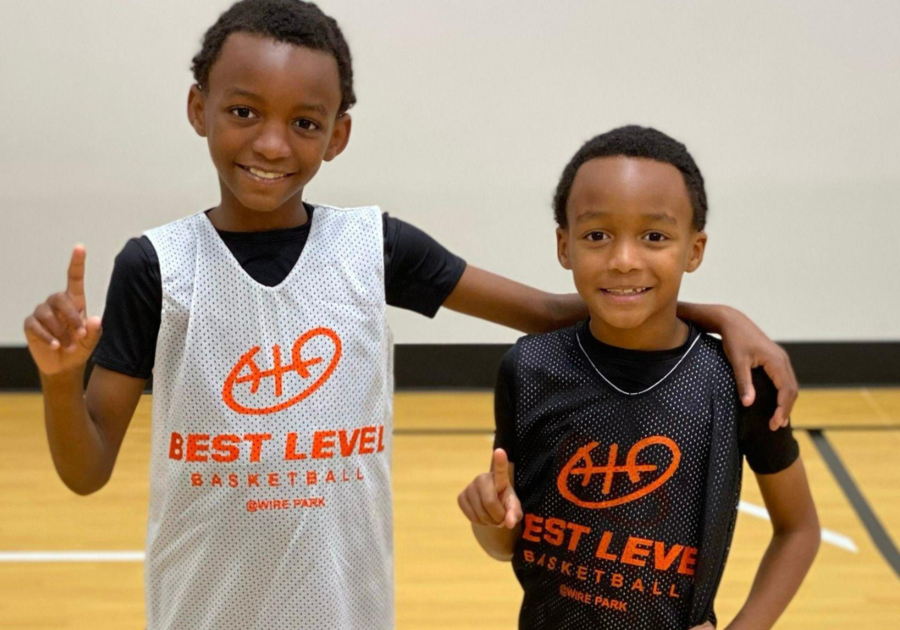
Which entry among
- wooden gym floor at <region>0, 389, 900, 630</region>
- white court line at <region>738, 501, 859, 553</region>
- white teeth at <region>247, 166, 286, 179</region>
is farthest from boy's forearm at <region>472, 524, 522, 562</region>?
white court line at <region>738, 501, 859, 553</region>

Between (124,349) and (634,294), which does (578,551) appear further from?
(124,349)

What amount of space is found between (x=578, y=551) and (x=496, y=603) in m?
1.60

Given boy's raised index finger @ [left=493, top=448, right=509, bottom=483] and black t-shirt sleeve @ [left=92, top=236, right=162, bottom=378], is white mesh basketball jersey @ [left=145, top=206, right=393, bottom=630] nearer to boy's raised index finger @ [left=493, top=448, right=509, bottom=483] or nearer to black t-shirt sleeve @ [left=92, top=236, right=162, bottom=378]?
black t-shirt sleeve @ [left=92, top=236, right=162, bottom=378]

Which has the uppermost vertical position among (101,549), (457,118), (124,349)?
(124,349)

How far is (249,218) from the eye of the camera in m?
1.48

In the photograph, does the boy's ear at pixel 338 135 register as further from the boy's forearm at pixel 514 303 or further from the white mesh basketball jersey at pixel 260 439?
the boy's forearm at pixel 514 303

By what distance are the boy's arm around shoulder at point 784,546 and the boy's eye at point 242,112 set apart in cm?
79

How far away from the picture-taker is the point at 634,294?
141 cm

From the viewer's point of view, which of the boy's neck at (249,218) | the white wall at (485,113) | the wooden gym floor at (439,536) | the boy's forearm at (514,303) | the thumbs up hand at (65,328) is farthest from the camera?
the white wall at (485,113)

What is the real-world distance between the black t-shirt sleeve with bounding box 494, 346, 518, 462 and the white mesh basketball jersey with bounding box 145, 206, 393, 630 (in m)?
0.16

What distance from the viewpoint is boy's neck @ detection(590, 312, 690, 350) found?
4.80ft

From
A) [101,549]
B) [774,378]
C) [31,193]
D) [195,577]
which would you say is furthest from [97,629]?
[31,193]

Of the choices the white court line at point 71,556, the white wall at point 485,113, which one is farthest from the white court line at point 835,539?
the white court line at point 71,556

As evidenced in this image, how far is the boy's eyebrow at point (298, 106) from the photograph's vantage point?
1404 mm
